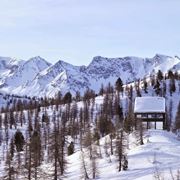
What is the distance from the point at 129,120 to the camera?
124812mm

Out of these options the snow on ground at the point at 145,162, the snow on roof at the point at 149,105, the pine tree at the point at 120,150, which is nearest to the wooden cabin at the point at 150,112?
the snow on roof at the point at 149,105

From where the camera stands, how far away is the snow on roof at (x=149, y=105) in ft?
427

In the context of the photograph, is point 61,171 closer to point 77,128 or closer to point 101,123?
point 101,123

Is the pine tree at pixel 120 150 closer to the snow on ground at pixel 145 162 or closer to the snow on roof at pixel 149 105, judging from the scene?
the snow on ground at pixel 145 162

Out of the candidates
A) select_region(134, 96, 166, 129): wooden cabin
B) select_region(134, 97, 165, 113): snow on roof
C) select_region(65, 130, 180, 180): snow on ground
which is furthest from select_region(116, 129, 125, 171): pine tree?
select_region(134, 97, 165, 113): snow on roof

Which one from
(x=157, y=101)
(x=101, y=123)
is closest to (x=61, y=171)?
(x=157, y=101)

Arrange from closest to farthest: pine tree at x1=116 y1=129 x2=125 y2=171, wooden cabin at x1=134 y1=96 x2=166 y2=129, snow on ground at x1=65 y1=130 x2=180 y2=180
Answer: snow on ground at x1=65 y1=130 x2=180 y2=180 → pine tree at x1=116 y1=129 x2=125 y2=171 → wooden cabin at x1=134 y1=96 x2=166 y2=129

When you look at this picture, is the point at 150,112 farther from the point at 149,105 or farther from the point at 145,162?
the point at 145,162

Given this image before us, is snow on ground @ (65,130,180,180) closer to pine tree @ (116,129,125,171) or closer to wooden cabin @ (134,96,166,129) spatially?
pine tree @ (116,129,125,171)

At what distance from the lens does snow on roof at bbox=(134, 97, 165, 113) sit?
5123 inches

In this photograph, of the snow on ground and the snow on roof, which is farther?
the snow on roof

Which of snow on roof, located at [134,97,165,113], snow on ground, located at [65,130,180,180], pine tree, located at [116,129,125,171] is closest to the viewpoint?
snow on ground, located at [65,130,180,180]

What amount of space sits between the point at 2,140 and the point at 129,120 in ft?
269

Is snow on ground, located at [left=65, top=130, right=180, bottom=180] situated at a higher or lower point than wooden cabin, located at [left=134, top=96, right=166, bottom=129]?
lower
